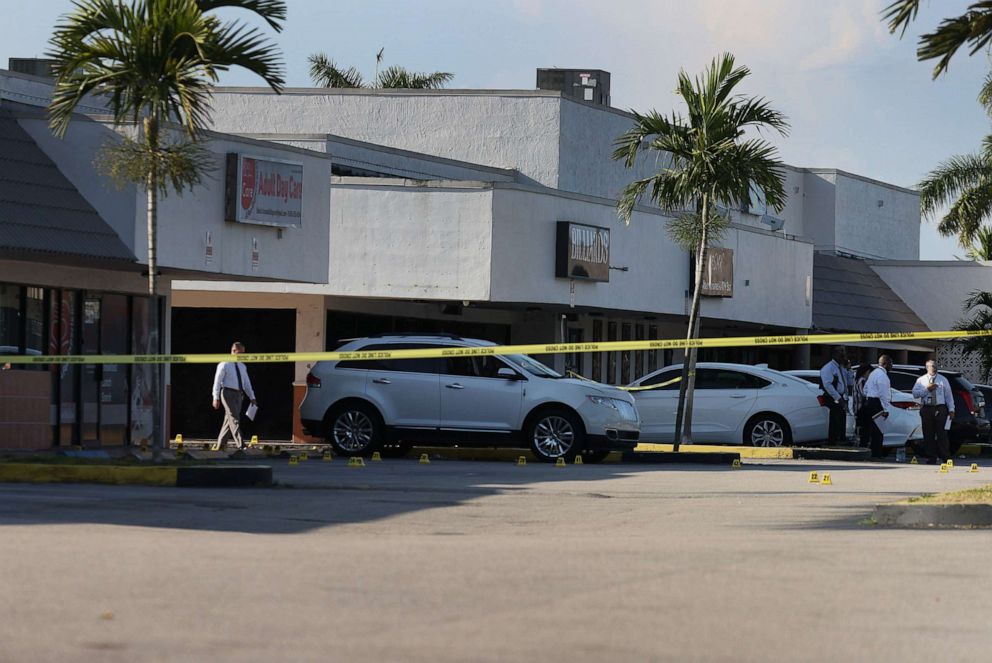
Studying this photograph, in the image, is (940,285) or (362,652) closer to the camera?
(362,652)

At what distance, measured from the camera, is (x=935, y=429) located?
84.6ft

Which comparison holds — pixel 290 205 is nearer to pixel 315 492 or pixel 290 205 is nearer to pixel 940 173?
pixel 315 492

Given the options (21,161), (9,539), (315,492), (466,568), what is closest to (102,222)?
(21,161)

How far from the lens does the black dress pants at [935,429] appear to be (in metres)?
25.8

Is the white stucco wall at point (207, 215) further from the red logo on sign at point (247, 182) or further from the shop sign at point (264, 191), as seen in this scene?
the red logo on sign at point (247, 182)

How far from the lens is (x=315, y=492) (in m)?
16.2

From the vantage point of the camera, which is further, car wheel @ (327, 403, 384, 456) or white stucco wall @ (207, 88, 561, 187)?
white stucco wall @ (207, 88, 561, 187)

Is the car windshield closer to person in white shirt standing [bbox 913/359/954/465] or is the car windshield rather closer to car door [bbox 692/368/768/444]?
car door [bbox 692/368/768/444]

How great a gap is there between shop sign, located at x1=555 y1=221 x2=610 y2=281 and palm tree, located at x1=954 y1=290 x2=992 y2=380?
8170 mm

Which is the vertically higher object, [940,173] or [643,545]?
[940,173]

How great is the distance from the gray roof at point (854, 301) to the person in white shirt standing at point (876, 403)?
56.5 feet

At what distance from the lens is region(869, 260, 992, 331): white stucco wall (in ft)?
159

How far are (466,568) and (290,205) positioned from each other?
54.4 feet

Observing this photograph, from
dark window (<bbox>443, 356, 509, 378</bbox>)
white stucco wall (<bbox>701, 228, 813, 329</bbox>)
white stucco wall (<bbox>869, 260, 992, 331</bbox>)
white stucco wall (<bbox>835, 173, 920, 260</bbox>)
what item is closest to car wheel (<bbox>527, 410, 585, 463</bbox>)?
dark window (<bbox>443, 356, 509, 378</bbox>)
